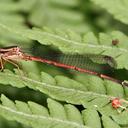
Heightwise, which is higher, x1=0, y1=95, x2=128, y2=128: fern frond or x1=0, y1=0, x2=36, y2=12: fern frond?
x1=0, y1=0, x2=36, y2=12: fern frond

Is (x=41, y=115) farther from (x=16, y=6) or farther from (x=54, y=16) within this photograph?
(x=54, y=16)

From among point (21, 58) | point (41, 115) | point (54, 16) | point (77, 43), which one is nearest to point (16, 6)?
point (54, 16)

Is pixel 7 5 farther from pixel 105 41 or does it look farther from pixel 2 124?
pixel 105 41

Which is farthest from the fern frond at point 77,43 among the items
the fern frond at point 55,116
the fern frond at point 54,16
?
the fern frond at point 54,16

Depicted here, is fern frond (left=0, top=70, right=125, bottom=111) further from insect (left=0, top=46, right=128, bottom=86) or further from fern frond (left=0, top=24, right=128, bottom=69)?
insect (left=0, top=46, right=128, bottom=86)

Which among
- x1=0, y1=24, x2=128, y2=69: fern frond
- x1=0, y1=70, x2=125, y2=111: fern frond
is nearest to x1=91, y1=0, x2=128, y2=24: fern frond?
x1=0, y1=24, x2=128, y2=69: fern frond

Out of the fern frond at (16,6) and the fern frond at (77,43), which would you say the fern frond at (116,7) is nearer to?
the fern frond at (77,43)
